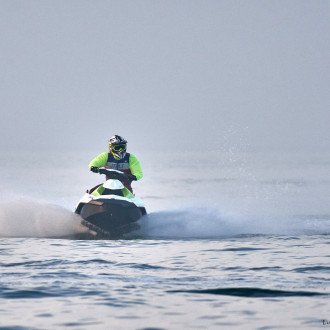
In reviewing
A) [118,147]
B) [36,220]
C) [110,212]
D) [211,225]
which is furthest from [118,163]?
[211,225]

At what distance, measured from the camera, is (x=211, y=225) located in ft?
66.7

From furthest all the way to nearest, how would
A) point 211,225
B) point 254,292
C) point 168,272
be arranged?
point 211,225 < point 168,272 < point 254,292

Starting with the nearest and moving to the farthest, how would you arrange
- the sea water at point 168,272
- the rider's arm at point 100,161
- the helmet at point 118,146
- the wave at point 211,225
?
the sea water at point 168,272, the wave at point 211,225, the helmet at point 118,146, the rider's arm at point 100,161

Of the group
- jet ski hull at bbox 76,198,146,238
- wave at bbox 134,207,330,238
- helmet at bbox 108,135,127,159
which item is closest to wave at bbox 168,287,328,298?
jet ski hull at bbox 76,198,146,238


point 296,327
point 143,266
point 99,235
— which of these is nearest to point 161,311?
point 296,327

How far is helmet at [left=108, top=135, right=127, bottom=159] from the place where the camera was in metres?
19.5

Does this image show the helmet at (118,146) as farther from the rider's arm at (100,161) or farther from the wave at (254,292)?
the wave at (254,292)

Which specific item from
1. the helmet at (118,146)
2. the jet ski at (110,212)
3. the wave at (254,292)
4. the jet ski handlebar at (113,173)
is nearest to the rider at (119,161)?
the helmet at (118,146)

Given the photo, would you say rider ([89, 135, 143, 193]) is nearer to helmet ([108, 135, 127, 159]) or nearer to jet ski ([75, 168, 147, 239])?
helmet ([108, 135, 127, 159])

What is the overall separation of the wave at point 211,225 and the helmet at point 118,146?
1.46 m

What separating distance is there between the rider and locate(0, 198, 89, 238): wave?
1.27 meters

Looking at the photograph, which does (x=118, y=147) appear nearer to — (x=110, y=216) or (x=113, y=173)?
(x=113, y=173)

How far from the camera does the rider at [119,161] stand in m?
19.6

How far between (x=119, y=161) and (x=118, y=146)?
0.35m
